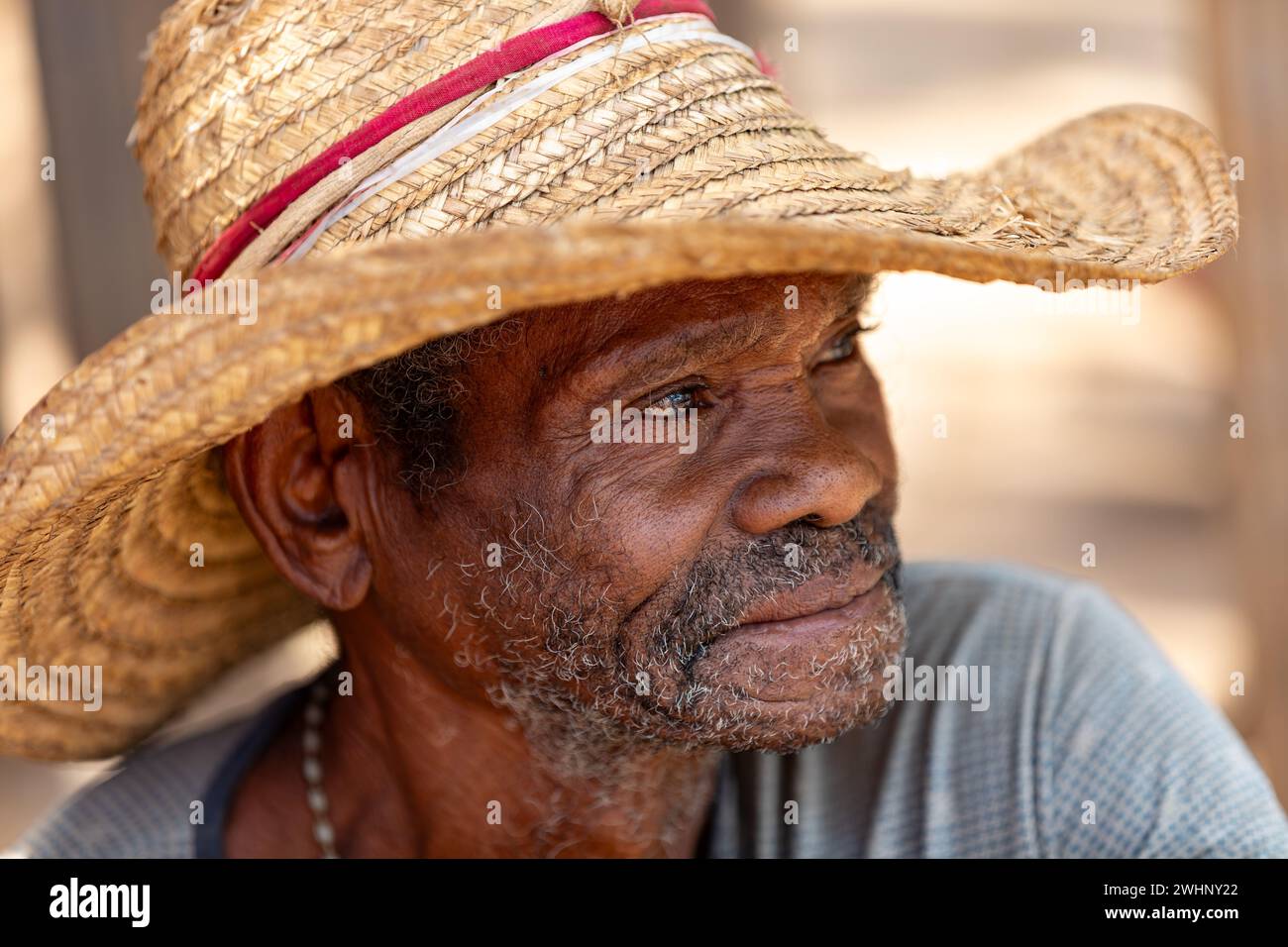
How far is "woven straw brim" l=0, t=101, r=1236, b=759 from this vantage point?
1.01 metres

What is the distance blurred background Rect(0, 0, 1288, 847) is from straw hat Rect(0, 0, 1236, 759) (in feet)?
5.27

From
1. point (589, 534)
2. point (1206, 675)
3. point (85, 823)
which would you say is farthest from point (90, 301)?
point (1206, 675)

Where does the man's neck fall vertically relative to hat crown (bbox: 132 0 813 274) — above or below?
below

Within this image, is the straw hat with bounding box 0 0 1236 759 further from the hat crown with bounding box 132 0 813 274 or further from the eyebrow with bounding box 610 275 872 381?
the eyebrow with bounding box 610 275 872 381

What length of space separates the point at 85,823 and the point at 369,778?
432 millimetres

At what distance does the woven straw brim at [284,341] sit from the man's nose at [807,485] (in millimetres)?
261

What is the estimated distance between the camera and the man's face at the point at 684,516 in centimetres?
137

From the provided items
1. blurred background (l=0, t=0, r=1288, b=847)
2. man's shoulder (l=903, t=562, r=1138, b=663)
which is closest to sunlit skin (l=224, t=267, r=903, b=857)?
man's shoulder (l=903, t=562, r=1138, b=663)

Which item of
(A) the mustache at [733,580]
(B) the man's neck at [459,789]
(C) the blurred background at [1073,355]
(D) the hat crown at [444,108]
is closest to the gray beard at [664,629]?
(A) the mustache at [733,580]

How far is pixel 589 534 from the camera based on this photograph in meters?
1.42

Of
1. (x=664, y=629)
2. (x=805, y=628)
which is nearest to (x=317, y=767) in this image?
(x=664, y=629)

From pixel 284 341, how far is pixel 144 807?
1.06 m

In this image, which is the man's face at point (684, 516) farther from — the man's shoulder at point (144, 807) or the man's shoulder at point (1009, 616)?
the man's shoulder at point (144, 807)
